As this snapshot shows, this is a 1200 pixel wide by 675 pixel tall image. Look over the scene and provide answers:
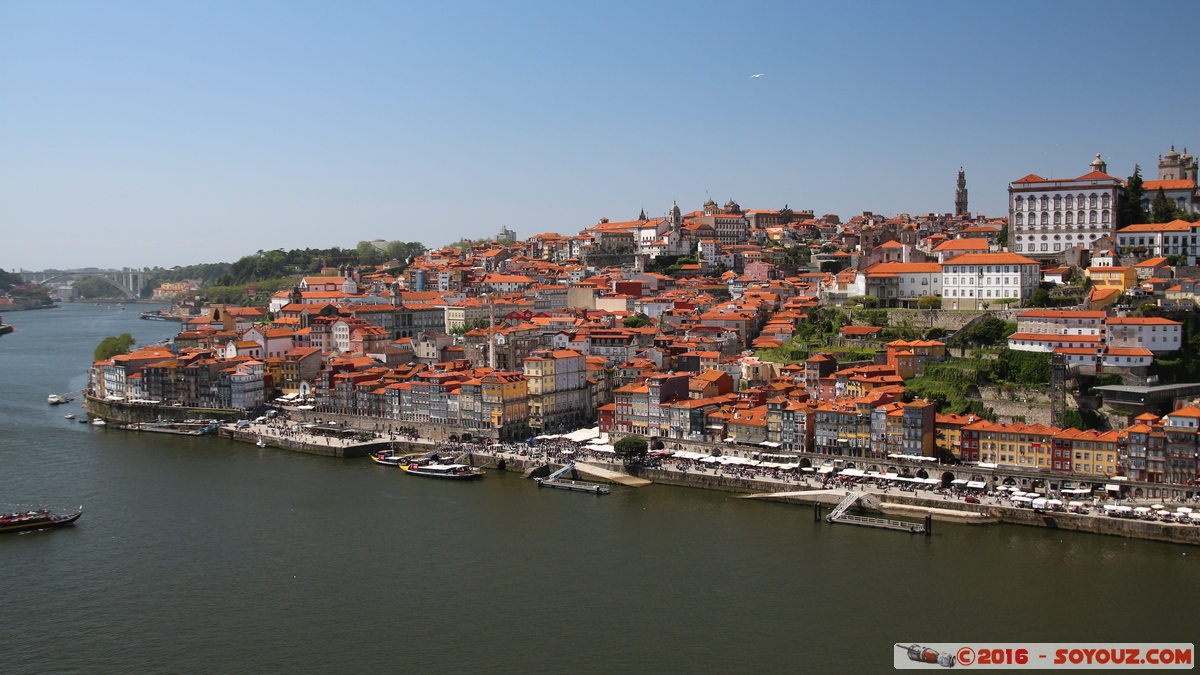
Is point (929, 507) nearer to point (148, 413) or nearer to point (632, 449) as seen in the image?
A: point (632, 449)

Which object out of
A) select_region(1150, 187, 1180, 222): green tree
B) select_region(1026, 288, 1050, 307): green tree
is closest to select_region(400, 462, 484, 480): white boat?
select_region(1026, 288, 1050, 307): green tree

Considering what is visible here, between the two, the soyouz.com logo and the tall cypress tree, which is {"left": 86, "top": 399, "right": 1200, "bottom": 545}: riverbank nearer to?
the soyouz.com logo

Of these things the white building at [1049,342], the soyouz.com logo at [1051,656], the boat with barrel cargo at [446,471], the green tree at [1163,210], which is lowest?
the soyouz.com logo at [1051,656]

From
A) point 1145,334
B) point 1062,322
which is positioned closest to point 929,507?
point 1062,322

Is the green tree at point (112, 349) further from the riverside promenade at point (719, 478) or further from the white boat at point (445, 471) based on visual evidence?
the white boat at point (445, 471)

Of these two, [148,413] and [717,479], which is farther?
[148,413]

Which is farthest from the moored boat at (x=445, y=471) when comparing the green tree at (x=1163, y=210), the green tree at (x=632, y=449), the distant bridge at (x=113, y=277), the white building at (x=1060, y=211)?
the distant bridge at (x=113, y=277)

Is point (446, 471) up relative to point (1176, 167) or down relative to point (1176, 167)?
down
